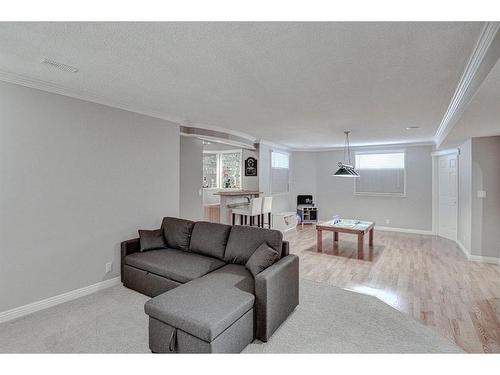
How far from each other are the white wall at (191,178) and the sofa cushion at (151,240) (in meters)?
1.41

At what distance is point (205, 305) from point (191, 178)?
3530 millimetres

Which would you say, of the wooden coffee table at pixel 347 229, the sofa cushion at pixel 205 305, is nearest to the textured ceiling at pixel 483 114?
the wooden coffee table at pixel 347 229

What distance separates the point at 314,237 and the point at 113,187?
4754 mm

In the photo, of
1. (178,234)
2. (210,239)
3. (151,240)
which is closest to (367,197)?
(210,239)

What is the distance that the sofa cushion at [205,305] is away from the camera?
183 cm

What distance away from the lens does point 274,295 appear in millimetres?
2373

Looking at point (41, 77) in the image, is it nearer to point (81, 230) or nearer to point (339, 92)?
point (81, 230)

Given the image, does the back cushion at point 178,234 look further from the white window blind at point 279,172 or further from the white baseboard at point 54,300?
Answer: the white window blind at point 279,172

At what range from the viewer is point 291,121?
4.62 meters

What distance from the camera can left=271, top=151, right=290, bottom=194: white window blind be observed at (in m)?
7.72

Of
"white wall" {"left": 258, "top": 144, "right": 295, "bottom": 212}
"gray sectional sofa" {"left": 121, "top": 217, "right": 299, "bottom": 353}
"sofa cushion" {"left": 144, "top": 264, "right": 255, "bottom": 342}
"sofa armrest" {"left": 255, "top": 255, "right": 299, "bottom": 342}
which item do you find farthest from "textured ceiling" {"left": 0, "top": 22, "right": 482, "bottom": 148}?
"white wall" {"left": 258, "top": 144, "right": 295, "bottom": 212}

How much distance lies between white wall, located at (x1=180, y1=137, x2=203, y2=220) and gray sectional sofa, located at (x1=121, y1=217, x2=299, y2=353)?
4.31 ft

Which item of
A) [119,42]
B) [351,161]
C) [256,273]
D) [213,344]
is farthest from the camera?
[351,161]

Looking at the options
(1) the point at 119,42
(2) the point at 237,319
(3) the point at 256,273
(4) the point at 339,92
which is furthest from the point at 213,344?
(4) the point at 339,92
